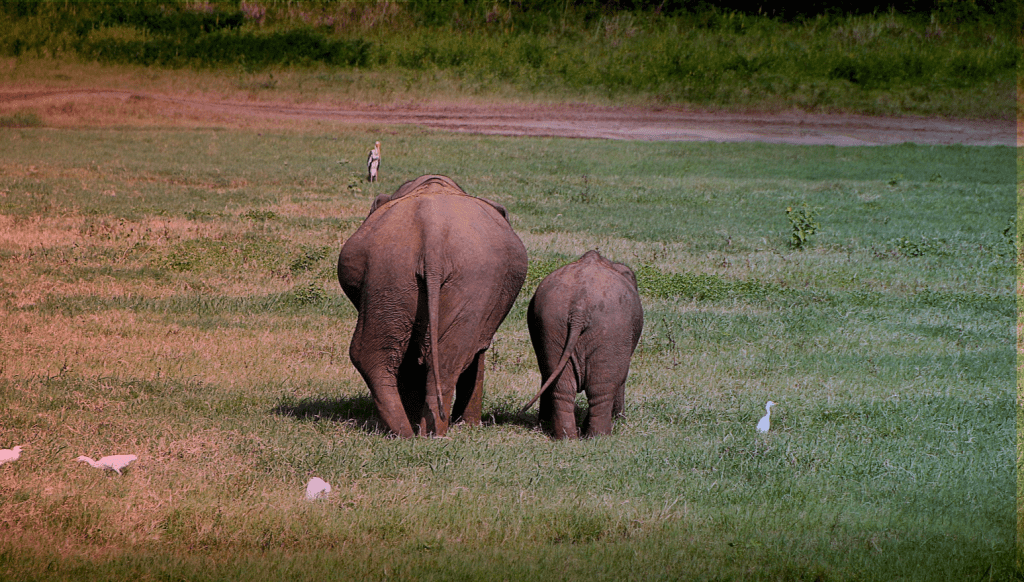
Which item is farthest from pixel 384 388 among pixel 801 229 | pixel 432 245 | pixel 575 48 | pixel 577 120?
pixel 575 48

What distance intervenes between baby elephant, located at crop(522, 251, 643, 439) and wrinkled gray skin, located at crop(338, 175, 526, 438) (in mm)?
334

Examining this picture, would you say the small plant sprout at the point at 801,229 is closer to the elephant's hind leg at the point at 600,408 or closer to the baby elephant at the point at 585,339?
the baby elephant at the point at 585,339

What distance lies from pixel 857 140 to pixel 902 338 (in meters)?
19.1

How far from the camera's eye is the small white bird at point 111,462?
6.30 metres

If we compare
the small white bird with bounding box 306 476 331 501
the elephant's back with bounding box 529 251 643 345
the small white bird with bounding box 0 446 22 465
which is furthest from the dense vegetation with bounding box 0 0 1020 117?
the small white bird with bounding box 306 476 331 501

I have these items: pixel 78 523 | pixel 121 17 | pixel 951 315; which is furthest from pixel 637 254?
pixel 121 17

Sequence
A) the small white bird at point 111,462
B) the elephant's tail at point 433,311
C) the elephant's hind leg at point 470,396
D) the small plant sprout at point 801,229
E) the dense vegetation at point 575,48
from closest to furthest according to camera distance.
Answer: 1. the small white bird at point 111,462
2. the elephant's tail at point 433,311
3. the elephant's hind leg at point 470,396
4. the small plant sprout at point 801,229
5. the dense vegetation at point 575,48

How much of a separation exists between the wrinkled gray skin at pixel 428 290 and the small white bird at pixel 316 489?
1.14 m

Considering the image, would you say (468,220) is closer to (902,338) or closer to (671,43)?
(902,338)

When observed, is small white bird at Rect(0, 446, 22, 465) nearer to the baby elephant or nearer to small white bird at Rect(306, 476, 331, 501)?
small white bird at Rect(306, 476, 331, 501)

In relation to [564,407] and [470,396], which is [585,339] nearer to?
[564,407]

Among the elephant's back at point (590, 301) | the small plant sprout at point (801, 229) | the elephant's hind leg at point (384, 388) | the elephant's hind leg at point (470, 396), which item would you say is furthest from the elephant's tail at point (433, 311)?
the small plant sprout at point (801, 229)

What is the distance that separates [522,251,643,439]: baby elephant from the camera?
7.59 metres

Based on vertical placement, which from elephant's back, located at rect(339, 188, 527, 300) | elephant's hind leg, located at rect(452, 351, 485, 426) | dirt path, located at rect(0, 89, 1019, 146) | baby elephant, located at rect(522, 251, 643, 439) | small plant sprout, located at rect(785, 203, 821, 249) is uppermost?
elephant's back, located at rect(339, 188, 527, 300)
